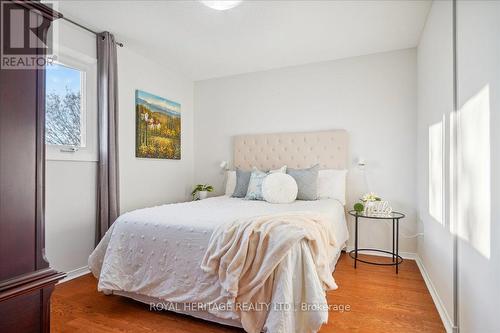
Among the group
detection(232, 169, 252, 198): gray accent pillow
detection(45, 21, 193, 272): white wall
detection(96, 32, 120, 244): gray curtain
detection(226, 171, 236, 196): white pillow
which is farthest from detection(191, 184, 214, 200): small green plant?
detection(96, 32, 120, 244): gray curtain

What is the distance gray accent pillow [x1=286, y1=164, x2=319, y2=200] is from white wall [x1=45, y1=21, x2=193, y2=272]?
6.31 ft

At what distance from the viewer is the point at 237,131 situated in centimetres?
441

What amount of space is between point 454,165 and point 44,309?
86.3 inches

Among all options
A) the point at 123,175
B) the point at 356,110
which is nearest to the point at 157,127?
the point at 123,175

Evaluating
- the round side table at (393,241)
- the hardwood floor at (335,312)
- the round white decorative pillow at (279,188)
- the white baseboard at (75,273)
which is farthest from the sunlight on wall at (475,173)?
the white baseboard at (75,273)

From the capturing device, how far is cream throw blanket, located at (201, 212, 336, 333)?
167cm

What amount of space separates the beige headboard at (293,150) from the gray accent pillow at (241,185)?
1.44ft

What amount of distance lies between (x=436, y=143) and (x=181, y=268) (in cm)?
230

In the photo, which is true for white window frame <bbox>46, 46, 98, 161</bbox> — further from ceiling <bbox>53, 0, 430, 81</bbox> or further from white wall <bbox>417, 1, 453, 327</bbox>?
white wall <bbox>417, 1, 453, 327</bbox>

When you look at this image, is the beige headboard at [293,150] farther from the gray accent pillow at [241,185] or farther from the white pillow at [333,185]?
the gray accent pillow at [241,185]

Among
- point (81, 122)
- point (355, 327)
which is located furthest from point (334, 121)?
point (81, 122)

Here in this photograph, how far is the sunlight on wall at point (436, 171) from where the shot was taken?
2.16 meters

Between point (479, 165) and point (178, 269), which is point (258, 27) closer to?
point (479, 165)

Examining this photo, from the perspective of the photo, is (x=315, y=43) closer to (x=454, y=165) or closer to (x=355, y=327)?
(x=454, y=165)
